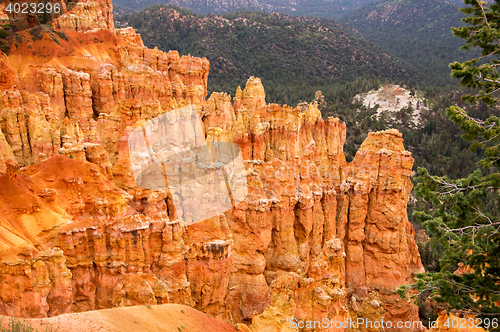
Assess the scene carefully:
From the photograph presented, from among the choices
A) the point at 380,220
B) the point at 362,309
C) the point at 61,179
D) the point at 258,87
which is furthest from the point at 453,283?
the point at 258,87

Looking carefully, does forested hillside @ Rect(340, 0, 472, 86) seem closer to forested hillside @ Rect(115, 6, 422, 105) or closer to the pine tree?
forested hillside @ Rect(115, 6, 422, 105)

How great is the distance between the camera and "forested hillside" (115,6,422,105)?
306 ft

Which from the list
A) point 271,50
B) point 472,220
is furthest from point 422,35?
point 472,220

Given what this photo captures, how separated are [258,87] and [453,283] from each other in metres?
29.6

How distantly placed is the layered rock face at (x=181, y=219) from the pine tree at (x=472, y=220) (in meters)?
5.84

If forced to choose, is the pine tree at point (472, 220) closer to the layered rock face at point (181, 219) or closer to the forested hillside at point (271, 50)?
the layered rock face at point (181, 219)

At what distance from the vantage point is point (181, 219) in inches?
674

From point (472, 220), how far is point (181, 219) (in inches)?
415

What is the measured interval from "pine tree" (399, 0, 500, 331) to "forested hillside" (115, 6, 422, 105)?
234ft

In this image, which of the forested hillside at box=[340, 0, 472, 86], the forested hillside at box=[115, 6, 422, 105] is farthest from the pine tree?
the forested hillside at box=[340, 0, 472, 86]

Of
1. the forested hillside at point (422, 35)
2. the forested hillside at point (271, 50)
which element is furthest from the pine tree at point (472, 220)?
the forested hillside at point (422, 35)

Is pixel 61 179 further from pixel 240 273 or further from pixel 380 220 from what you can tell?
pixel 380 220

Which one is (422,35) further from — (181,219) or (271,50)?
(181,219)

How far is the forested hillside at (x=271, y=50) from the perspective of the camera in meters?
93.2
